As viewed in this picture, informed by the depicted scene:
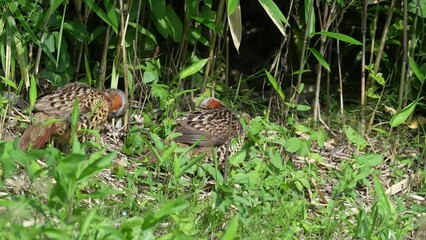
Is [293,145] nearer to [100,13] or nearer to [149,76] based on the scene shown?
[149,76]

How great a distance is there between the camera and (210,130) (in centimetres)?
796

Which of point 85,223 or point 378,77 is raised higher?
point 85,223

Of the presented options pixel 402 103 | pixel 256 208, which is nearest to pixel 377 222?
pixel 256 208

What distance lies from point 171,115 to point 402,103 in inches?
76.9

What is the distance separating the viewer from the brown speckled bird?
7836 millimetres

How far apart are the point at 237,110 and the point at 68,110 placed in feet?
5.86

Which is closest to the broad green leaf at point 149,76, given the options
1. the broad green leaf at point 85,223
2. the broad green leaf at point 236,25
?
the broad green leaf at point 236,25

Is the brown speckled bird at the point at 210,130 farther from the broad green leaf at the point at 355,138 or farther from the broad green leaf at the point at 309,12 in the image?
the broad green leaf at the point at 309,12

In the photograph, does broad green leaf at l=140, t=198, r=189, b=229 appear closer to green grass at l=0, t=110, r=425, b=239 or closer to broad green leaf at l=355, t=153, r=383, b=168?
green grass at l=0, t=110, r=425, b=239

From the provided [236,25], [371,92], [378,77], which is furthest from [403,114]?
[236,25]

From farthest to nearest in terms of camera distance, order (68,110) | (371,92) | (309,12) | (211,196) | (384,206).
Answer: (371,92), (68,110), (309,12), (211,196), (384,206)

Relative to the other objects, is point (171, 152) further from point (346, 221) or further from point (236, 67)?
point (236, 67)

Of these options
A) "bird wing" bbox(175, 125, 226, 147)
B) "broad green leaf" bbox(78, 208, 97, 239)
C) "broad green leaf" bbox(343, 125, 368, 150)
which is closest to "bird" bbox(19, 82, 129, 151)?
"bird wing" bbox(175, 125, 226, 147)

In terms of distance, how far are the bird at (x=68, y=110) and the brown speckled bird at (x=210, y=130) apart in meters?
0.52
